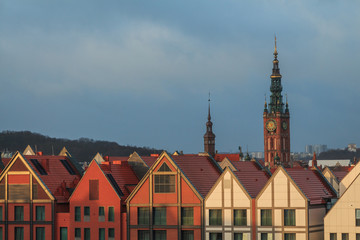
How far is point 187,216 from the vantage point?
323 feet

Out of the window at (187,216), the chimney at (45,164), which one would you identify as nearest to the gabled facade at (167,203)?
the window at (187,216)

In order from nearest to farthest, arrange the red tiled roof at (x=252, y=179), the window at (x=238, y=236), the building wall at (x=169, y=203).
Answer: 1. the window at (x=238, y=236)
2. the red tiled roof at (x=252, y=179)
3. the building wall at (x=169, y=203)

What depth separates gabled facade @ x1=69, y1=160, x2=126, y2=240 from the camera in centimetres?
10156

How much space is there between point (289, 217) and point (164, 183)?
13.8 m

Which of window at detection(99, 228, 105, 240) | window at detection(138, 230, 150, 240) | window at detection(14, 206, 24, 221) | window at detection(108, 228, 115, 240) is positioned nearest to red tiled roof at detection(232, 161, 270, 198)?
window at detection(138, 230, 150, 240)

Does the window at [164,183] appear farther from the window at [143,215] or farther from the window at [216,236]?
the window at [216,236]

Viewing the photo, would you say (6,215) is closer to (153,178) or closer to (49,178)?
(49,178)

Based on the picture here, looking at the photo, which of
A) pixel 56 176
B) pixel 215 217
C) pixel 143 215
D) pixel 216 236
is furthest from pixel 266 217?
pixel 56 176

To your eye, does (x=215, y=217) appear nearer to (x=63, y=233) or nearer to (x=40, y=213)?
(x=63, y=233)

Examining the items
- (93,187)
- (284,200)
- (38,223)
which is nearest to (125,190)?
(93,187)

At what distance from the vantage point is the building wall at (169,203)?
98000mm

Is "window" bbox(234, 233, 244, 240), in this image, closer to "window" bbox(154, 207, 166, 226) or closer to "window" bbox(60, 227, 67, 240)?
"window" bbox(154, 207, 166, 226)

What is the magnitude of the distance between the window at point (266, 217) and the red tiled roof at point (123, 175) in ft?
52.1

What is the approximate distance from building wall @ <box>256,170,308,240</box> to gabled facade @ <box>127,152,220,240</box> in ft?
21.9
